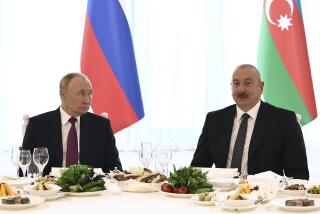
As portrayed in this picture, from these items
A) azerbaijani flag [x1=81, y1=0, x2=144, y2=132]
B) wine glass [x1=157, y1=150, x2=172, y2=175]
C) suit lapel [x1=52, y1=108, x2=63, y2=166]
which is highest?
azerbaijani flag [x1=81, y1=0, x2=144, y2=132]

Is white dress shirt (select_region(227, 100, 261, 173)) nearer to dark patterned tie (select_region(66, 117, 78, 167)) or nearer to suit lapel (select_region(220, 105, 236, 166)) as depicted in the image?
suit lapel (select_region(220, 105, 236, 166))

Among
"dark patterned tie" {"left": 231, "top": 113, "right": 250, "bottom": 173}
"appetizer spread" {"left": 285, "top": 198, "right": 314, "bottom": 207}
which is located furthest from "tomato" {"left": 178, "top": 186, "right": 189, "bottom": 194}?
"dark patterned tie" {"left": 231, "top": 113, "right": 250, "bottom": 173}

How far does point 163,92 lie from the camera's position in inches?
223

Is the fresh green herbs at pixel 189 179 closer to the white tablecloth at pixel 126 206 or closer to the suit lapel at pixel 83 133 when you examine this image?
the white tablecloth at pixel 126 206

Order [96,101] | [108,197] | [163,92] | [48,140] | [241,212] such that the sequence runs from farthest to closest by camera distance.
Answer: [163,92]
[96,101]
[48,140]
[108,197]
[241,212]

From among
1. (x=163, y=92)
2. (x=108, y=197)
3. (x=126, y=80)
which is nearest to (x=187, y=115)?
(x=163, y=92)

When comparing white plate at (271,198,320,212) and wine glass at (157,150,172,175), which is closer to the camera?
white plate at (271,198,320,212)

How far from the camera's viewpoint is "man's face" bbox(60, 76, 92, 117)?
399 centimetres

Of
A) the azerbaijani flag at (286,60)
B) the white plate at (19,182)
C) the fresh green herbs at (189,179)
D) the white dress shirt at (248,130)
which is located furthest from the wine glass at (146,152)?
the azerbaijani flag at (286,60)

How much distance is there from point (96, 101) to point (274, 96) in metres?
1.66

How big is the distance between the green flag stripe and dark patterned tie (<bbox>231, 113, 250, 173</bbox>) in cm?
141

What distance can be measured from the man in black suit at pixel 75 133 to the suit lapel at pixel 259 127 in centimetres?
95

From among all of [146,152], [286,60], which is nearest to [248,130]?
[146,152]

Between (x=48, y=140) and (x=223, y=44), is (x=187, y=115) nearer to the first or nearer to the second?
(x=223, y=44)
